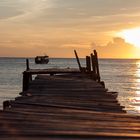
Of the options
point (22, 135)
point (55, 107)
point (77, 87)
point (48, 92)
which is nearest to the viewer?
point (22, 135)

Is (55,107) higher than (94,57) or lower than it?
lower

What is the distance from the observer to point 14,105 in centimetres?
1130

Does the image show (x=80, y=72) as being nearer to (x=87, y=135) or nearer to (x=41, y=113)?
(x=41, y=113)

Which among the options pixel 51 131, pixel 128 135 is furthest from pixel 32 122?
pixel 128 135

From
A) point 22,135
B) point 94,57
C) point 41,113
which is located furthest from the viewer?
point 94,57

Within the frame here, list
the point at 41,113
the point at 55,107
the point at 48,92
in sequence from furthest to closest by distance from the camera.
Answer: the point at 48,92
the point at 55,107
the point at 41,113

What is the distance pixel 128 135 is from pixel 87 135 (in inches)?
28.0

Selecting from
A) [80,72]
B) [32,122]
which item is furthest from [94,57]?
[32,122]

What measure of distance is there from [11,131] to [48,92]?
8463mm

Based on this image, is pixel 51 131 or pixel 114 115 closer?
pixel 51 131

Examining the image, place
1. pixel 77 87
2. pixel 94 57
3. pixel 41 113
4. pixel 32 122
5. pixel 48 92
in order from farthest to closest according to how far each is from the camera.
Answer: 1. pixel 94 57
2. pixel 77 87
3. pixel 48 92
4. pixel 41 113
5. pixel 32 122

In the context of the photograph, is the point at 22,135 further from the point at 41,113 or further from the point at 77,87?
the point at 77,87

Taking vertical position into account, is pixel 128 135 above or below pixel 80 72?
below

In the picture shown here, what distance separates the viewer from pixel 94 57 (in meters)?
26.1
